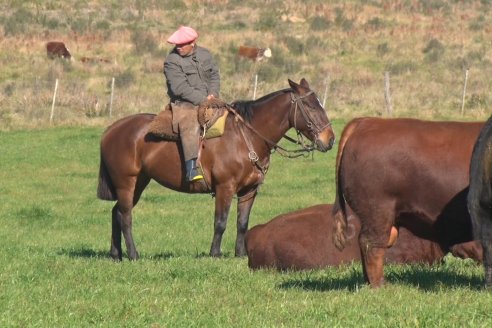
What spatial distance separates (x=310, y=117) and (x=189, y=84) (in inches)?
67.2

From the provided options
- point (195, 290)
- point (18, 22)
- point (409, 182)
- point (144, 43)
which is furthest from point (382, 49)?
point (195, 290)

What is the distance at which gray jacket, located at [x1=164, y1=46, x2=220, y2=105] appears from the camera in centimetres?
1330

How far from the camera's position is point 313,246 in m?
10.7

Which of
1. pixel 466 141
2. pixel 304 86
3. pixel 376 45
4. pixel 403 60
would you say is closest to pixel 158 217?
pixel 304 86

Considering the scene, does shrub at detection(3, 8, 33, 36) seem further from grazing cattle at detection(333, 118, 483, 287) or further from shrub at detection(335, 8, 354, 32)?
grazing cattle at detection(333, 118, 483, 287)

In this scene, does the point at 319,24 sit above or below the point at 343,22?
below

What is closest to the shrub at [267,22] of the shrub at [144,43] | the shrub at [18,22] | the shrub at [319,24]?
the shrub at [319,24]

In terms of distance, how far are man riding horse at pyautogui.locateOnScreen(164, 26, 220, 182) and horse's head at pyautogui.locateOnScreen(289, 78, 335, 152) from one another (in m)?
1.10

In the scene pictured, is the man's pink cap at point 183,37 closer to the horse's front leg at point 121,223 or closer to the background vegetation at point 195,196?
the horse's front leg at point 121,223

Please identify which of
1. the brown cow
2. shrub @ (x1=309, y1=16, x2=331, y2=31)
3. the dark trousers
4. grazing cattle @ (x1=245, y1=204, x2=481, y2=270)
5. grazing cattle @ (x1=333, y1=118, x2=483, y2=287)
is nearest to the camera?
grazing cattle @ (x1=333, y1=118, x2=483, y2=287)

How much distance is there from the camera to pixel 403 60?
4591cm

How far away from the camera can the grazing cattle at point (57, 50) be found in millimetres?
44469

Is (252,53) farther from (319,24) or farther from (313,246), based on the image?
(313,246)

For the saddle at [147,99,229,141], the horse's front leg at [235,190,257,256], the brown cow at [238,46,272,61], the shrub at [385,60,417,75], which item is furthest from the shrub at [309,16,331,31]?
the saddle at [147,99,229,141]
